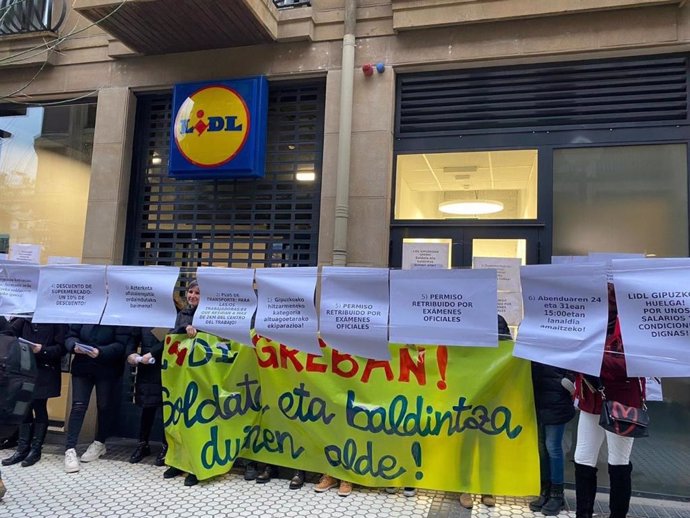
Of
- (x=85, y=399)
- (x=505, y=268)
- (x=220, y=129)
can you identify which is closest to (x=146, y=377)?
(x=85, y=399)

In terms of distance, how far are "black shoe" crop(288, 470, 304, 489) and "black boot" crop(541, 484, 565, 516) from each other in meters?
2.04

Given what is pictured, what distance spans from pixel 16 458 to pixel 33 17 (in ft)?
19.0

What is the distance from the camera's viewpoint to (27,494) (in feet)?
14.9

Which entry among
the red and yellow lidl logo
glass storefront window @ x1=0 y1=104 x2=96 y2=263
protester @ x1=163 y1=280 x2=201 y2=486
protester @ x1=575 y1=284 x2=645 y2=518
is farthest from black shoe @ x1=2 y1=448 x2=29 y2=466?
protester @ x1=575 y1=284 x2=645 y2=518

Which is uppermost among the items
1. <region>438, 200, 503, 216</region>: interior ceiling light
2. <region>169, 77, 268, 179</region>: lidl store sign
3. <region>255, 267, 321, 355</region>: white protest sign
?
<region>169, 77, 268, 179</region>: lidl store sign

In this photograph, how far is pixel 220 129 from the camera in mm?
6367

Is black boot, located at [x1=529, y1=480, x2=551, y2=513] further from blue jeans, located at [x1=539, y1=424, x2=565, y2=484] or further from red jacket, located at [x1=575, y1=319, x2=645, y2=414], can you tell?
red jacket, located at [x1=575, y1=319, x2=645, y2=414]

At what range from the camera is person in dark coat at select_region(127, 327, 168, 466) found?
5379 mm

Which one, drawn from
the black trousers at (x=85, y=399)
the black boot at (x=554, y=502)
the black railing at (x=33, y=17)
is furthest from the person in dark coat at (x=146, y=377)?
the black railing at (x=33, y=17)

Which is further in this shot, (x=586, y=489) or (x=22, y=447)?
(x=22, y=447)

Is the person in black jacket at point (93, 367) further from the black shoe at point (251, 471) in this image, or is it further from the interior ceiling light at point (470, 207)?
the interior ceiling light at point (470, 207)

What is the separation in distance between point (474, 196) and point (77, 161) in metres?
5.34

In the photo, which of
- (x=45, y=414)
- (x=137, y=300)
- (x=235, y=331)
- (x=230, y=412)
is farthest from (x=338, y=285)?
(x=45, y=414)

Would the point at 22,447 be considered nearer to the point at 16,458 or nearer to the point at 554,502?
the point at 16,458
